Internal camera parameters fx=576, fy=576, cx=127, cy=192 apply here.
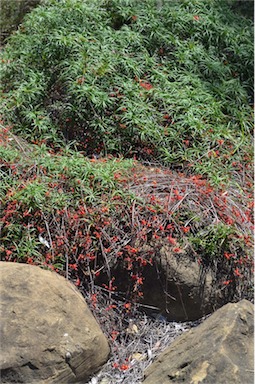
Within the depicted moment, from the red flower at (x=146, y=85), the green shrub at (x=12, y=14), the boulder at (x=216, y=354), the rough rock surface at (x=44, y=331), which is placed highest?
the red flower at (x=146, y=85)

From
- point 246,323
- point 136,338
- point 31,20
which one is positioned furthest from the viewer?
point 31,20

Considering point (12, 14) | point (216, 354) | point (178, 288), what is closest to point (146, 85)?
point (178, 288)

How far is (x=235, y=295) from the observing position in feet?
12.8

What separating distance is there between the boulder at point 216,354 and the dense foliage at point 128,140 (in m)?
0.58

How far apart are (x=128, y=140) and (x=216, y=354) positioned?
221 centimetres

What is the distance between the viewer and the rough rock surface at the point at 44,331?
3.02 metres

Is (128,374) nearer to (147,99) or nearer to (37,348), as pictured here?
(37,348)

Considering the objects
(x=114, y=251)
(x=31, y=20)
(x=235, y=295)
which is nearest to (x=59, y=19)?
(x=31, y=20)

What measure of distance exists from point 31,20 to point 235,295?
3.19 metres

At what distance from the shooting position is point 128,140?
473 centimetres

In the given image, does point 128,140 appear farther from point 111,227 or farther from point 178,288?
point 178,288

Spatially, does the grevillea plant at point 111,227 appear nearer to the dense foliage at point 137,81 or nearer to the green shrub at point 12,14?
the dense foliage at point 137,81

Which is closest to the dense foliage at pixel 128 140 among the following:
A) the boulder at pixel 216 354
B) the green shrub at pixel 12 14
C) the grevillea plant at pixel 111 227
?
the grevillea plant at pixel 111 227

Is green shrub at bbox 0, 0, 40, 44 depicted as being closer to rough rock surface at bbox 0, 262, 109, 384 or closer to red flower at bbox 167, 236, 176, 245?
red flower at bbox 167, 236, 176, 245
